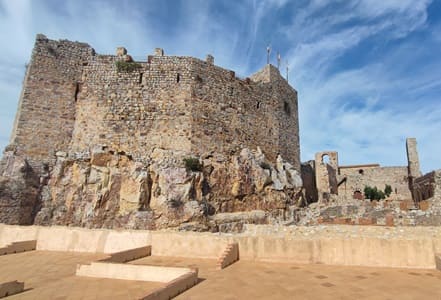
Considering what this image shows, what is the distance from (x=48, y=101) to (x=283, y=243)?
13748 mm

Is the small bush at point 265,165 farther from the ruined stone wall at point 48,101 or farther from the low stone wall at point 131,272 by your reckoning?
the low stone wall at point 131,272

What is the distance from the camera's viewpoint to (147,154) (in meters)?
14.9

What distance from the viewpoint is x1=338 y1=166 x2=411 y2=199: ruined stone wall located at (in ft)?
99.2

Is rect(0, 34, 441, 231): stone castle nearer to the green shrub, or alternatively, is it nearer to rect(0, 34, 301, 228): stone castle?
rect(0, 34, 301, 228): stone castle

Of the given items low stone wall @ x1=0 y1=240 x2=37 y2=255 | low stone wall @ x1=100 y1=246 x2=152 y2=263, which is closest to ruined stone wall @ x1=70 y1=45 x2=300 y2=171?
low stone wall @ x1=0 y1=240 x2=37 y2=255

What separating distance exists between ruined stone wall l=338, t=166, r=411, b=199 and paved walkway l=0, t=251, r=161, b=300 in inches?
1177

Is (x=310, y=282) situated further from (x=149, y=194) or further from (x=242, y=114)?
(x=242, y=114)

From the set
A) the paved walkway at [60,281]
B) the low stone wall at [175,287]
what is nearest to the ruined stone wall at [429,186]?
the low stone wall at [175,287]

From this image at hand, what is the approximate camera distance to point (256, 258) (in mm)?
7801

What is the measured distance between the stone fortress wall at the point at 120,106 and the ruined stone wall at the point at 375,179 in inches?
781

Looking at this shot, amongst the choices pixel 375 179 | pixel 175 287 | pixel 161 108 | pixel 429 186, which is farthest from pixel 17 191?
pixel 375 179

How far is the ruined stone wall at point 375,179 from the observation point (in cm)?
3025

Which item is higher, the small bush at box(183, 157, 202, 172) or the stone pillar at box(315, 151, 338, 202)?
the stone pillar at box(315, 151, 338, 202)

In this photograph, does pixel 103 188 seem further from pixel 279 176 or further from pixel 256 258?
pixel 279 176
